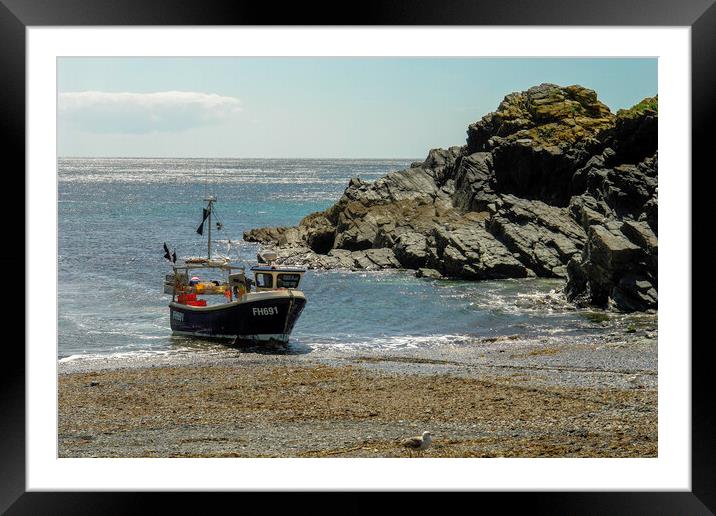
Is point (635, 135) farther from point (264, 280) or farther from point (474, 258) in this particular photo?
point (264, 280)

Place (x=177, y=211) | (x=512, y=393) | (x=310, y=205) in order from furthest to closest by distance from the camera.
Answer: (x=310, y=205)
(x=177, y=211)
(x=512, y=393)

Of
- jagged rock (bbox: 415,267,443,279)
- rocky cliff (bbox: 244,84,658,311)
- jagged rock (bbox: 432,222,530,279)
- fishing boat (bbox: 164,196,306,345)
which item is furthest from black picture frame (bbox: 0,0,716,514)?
jagged rock (bbox: 415,267,443,279)

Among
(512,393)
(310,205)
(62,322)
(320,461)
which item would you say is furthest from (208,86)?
(320,461)

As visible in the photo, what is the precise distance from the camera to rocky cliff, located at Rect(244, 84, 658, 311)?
23969 millimetres

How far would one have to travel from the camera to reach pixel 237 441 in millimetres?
11859

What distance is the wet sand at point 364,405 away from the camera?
11.5 m

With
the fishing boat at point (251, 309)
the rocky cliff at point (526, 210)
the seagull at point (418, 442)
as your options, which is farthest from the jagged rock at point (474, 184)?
the seagull at point (418, 442)

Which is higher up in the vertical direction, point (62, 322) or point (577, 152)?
point (577, 152)

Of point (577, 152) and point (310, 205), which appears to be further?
point (310, 205)
